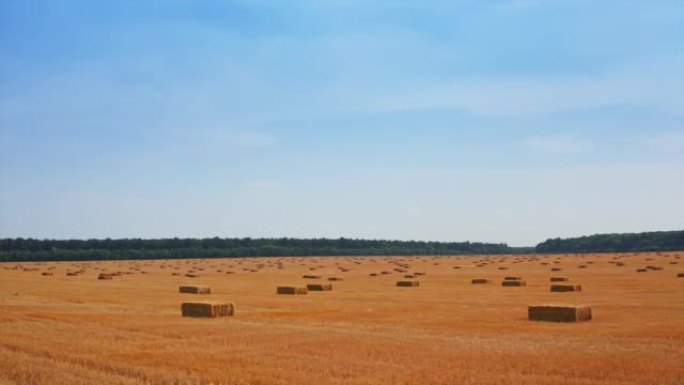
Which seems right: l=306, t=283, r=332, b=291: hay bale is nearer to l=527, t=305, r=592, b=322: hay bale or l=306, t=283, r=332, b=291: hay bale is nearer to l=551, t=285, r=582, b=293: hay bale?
l=551, t=285, r=582, b=293: hay bale

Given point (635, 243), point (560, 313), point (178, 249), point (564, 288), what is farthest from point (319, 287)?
point (635, 243)

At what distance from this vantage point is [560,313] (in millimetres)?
24656

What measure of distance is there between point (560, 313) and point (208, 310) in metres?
11.7

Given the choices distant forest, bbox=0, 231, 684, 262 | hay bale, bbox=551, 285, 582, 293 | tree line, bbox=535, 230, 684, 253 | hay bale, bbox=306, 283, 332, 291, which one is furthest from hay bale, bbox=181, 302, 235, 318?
tree line, bbox=535, 230, 684, 253

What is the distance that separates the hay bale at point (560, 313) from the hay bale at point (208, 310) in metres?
10.4

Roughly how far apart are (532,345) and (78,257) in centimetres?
15081

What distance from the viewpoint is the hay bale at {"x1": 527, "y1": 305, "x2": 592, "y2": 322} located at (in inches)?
959

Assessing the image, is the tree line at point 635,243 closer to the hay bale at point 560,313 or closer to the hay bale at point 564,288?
the hay bale at point 564,288

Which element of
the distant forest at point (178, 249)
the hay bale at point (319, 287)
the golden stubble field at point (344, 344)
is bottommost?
the golden stubble field at point (344, 344)

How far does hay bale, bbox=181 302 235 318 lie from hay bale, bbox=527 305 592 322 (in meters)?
10.4


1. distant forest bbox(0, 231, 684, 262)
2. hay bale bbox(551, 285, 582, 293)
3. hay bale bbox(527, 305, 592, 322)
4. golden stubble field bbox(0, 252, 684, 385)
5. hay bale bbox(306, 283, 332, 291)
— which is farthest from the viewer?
distant forest bbox(0, 231, 684, 262)

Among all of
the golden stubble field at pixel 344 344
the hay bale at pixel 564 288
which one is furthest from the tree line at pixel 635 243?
the golden stubble field at pixel 344 344

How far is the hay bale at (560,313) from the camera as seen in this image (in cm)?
2436

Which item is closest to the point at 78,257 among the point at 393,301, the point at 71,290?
the point at 71,290
